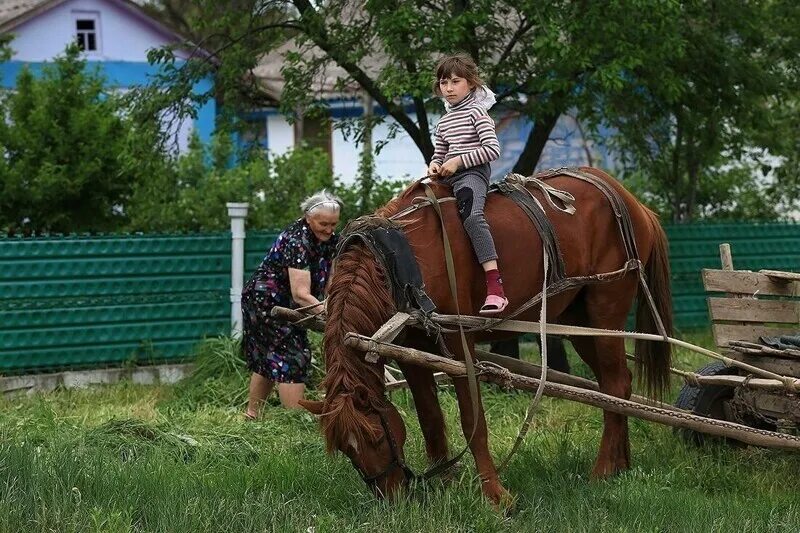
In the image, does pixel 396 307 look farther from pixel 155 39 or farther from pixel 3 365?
pixel 155 39

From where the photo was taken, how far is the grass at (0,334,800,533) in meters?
5.20

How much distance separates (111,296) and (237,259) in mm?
1186

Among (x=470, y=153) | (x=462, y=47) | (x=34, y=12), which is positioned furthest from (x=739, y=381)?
(x=34, y=12)

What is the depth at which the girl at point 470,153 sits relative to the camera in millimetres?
5875

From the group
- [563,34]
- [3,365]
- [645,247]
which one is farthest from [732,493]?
[3,365]

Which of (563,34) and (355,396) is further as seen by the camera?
(563,34)

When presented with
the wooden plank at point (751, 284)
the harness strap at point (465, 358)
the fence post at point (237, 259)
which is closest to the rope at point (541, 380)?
the harness strap at point (465, 358)

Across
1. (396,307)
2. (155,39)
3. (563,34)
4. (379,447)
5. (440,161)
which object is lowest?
(379,447)

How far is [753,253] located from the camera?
13297mm

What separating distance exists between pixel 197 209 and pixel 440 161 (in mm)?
9093

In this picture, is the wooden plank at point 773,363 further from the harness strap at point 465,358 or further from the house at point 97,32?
the house at point 97,32

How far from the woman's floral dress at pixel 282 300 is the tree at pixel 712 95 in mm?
3949

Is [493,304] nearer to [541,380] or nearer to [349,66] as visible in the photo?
[541,380]

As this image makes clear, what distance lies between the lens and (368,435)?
5.25m
